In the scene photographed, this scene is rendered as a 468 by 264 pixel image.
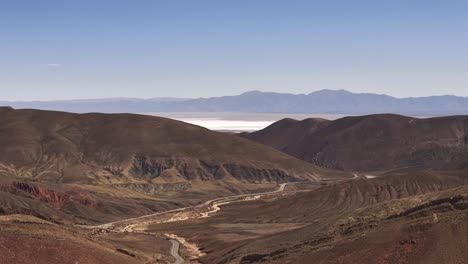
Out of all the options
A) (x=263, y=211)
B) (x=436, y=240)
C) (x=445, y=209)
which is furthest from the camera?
(x=263, y=211)

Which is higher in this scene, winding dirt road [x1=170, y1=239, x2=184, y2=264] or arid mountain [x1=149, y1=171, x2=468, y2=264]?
arid mountain [x1=149, y1=171, x2=468, y2=264]

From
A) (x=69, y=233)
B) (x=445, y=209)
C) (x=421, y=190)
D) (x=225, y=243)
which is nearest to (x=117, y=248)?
(x=69, y=233)

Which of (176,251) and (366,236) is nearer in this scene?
(366,236)

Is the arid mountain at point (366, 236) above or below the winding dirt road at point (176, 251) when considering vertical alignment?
above

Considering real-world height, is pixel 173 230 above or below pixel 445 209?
below

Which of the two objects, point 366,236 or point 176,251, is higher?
point 366,236

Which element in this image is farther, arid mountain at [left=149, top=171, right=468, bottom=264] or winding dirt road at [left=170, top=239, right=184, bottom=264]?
winding dirt road at [left=170, top=239, right=184, bottom=264]

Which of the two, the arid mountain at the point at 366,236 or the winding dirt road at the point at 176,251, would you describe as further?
the winding dirt road at the point at 176,251

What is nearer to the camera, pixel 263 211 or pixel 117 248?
pixel 117 248

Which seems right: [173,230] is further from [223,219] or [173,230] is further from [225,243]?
[225,243]

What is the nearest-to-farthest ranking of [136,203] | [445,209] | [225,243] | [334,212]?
[445,209] → [225,243] → [334,212] → [136,203]
